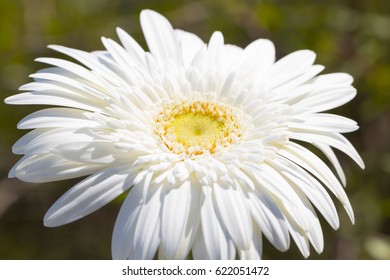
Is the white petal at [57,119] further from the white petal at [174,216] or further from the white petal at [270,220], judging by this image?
the white petal at [270,220]


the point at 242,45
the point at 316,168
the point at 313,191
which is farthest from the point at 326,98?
the point at 242,45

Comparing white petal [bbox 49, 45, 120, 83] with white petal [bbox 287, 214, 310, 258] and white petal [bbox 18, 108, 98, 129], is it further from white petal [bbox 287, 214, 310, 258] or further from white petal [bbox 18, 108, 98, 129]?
white petal [bbox 287, 214, 310, 258]

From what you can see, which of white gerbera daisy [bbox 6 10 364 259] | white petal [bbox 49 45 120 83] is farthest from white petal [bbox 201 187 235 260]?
white petal [bbox 49 45 120 83]

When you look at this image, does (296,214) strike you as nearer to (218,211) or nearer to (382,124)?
(218,211)

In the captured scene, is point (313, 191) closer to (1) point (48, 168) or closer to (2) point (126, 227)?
(2) point (126, 227)

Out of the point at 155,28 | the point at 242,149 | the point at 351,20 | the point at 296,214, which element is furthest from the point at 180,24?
the point at 296,214

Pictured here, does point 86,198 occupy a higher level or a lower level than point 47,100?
lower

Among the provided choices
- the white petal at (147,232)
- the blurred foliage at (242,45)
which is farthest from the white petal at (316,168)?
the blurred foliage at (242,45)
